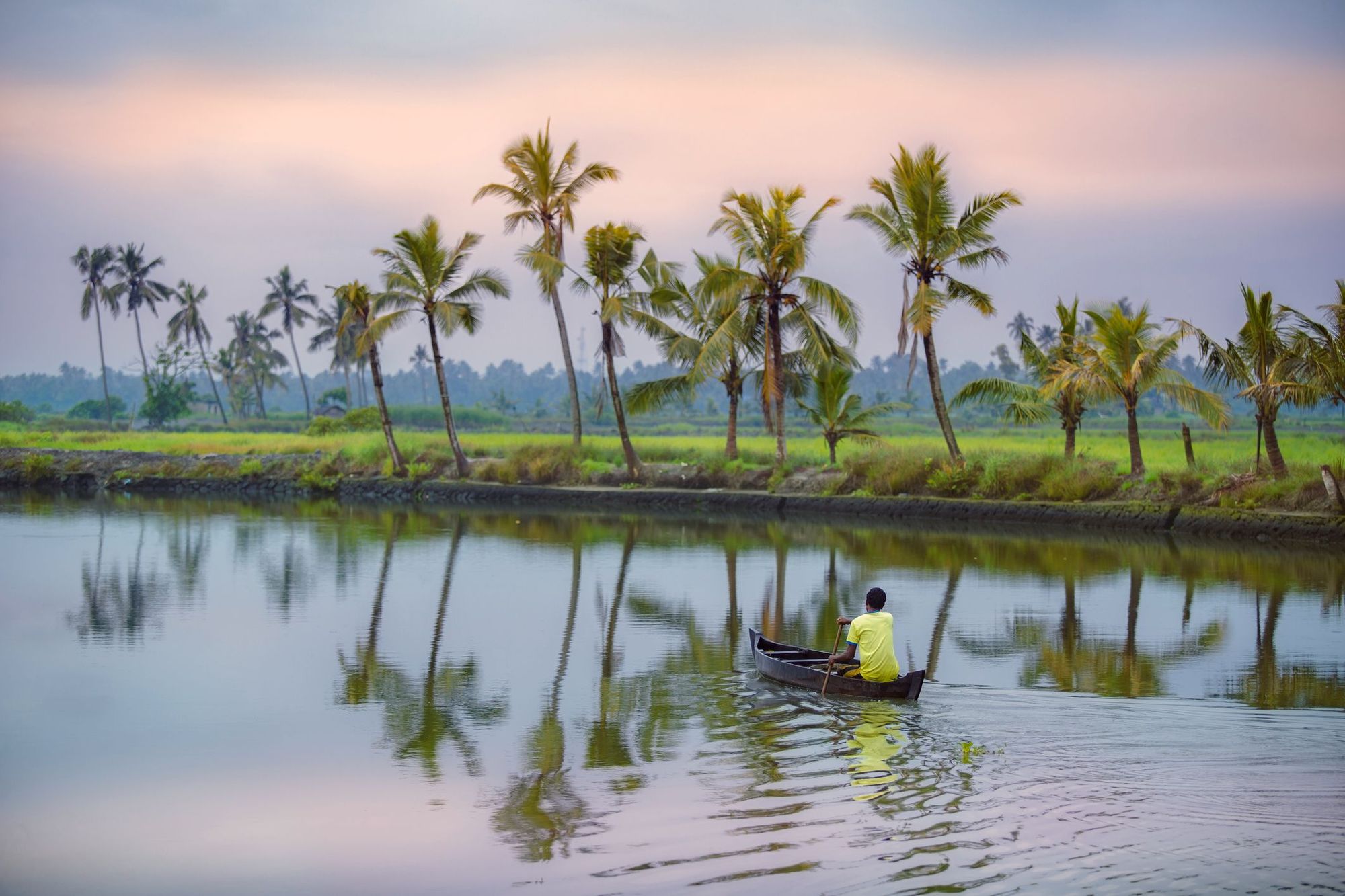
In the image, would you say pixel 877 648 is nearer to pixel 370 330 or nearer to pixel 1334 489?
pixel 1334 489

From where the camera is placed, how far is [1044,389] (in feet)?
89.6

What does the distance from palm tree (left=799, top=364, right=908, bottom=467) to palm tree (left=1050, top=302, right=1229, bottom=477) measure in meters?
6.42

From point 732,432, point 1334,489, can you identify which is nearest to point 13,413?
point 732,432

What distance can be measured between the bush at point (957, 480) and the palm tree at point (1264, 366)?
6.28 m

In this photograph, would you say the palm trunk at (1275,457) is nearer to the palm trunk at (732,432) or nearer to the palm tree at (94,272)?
the palm trunk at (732,432)

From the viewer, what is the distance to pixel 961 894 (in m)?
5.86

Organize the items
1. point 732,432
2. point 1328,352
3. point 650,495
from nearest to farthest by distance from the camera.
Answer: point 1328,352 < point 650,495 < point 732,432

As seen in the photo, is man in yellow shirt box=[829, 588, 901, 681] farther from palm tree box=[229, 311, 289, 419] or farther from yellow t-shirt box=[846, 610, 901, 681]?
palm tree box=[229, 311, 289, 419]

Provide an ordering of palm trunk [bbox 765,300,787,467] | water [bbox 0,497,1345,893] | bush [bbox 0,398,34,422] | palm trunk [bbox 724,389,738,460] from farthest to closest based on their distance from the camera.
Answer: bush [bbox 0,398,34,422]
palm trunk [bbox 724,389,738,460]
palm trunk [bbox 765,300,787,467]
water [bbox 0,497,1345,893]

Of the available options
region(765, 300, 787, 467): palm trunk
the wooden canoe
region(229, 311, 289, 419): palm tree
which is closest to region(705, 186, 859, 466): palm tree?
region(765, 300, 787, 467): palm trunk

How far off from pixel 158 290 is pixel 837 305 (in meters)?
55.0

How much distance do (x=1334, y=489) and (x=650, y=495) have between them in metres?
17.3

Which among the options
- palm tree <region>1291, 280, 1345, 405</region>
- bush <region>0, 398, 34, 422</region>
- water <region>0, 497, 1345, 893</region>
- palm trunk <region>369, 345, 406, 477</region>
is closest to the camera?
water <region>0, 497, 1345, 893</region>

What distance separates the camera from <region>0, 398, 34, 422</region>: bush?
248 feet
